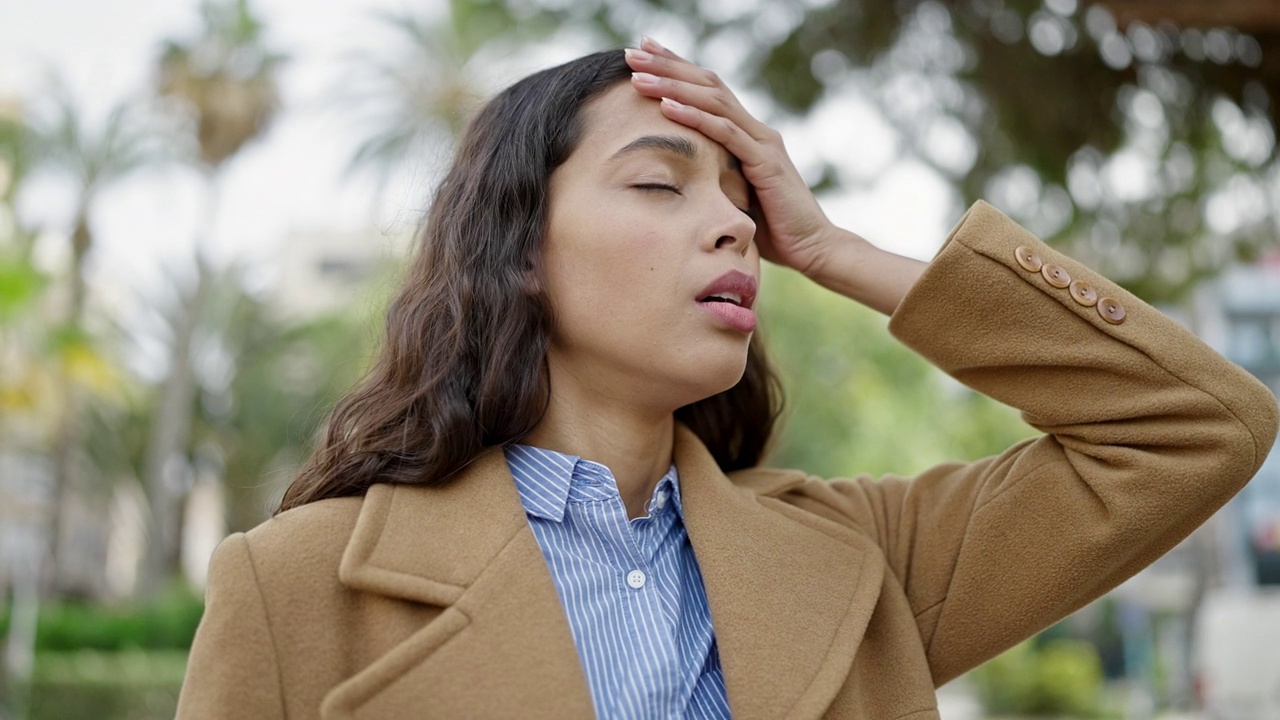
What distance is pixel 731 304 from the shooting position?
2086mm

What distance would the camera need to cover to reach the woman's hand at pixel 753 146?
2195 millimetres

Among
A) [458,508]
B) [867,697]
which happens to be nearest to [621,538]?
[458,508]

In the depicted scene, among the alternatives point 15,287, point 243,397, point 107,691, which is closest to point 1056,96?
point 107,691

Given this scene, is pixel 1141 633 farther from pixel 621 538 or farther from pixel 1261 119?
pixel 621 538

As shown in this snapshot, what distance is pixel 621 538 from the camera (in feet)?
6.77

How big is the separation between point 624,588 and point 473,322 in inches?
21.2

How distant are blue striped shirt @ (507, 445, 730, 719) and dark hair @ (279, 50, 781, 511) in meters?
0.13

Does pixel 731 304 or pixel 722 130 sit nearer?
pixel 731 304

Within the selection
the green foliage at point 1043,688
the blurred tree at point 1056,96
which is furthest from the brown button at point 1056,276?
the green foliage at point 1043,688

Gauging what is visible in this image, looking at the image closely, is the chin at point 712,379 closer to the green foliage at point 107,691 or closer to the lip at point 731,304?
the lip at point 731,304

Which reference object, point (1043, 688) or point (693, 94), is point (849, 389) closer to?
point (1043, 688)

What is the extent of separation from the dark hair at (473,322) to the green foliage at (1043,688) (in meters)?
17.8

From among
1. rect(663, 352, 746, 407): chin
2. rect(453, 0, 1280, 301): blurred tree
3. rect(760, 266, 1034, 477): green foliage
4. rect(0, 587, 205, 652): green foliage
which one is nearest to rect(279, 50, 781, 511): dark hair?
rect(663, 352, 746, 407): chin

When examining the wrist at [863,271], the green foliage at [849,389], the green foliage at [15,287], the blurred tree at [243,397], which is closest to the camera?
the wrist at [863,271]
